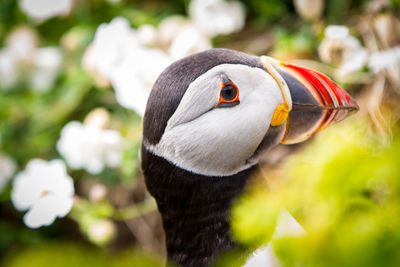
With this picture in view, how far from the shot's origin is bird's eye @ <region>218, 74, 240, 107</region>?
100 centimetres

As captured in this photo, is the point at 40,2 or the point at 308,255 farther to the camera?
the point at 40,2

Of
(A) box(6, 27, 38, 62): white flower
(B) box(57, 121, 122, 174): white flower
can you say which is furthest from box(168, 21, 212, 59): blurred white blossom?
(A) box(6, 27, 38, 62): white flower

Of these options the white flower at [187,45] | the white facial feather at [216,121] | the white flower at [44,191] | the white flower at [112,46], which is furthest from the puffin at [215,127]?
the white flower at [112,46]

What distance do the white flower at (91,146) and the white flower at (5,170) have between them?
1.26 feet

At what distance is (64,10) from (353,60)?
145cm

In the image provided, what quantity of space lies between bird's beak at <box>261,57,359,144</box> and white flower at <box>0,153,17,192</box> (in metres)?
1.44

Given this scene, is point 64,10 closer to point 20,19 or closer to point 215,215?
point 20,19

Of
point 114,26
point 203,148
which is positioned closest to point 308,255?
point 203,148

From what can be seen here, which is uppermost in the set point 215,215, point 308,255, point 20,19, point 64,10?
point 308,255

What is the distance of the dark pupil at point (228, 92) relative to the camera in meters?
1.00

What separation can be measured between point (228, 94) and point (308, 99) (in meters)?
0.20

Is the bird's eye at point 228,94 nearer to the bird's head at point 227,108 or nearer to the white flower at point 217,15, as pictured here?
the bird's head at point 227,108

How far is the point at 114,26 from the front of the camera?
1.78 m

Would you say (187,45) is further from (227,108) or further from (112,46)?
(227,108)
